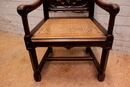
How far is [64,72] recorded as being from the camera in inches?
42.8

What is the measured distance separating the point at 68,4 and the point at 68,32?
39cm

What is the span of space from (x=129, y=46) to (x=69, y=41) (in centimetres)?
86

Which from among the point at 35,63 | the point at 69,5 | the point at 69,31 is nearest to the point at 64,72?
the point at 35,63

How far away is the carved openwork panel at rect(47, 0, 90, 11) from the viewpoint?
107 centimetres

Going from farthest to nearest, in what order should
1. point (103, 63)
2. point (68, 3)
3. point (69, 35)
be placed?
point (68, 3)
point (103, 63)
point (69, 35)

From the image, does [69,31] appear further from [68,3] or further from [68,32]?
[68,3]

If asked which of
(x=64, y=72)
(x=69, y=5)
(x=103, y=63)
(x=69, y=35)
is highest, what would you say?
(x=69, y=5)

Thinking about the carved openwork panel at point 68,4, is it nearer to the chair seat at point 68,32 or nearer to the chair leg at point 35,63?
the chair seat at point 68,32

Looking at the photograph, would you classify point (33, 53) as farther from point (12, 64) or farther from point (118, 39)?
point (118, 39)

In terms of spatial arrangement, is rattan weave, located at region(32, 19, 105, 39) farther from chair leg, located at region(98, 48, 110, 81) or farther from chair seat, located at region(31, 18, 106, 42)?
chair leg, located at region(98, 48, 110, 81)

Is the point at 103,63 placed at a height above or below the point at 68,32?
below

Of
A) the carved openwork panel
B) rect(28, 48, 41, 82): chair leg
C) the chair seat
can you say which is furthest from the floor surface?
the carved openwork panel

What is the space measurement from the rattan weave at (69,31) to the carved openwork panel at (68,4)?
0.21m

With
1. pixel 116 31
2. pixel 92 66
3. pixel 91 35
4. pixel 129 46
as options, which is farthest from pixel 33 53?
pixel 129 46
